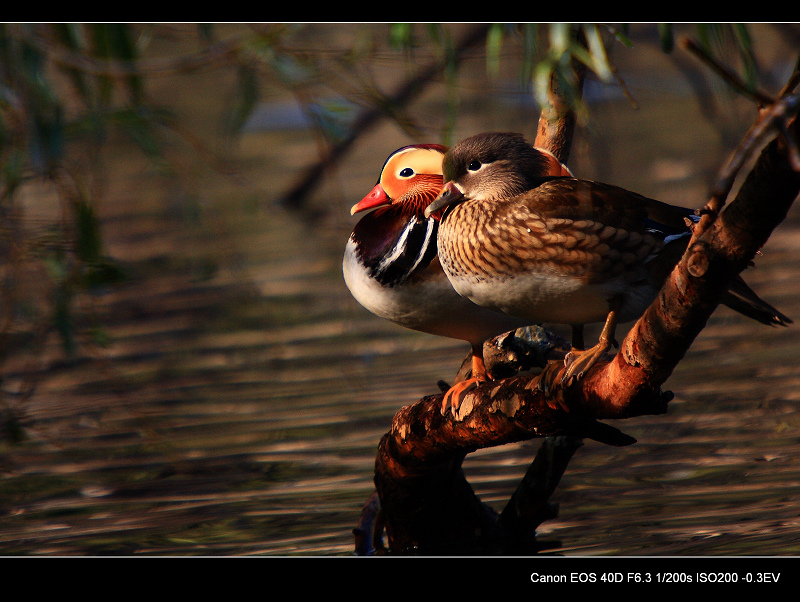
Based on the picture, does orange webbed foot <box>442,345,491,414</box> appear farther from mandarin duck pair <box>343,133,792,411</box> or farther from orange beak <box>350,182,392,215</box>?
orange beak <box>350,182,392,215</box>

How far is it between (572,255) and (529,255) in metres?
0.11

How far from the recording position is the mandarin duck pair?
7.84 ft

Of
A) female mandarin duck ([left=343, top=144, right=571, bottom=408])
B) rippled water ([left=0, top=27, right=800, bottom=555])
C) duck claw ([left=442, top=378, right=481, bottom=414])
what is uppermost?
female mandarin duck ([left=343, top=144, right=571, bottom=408])

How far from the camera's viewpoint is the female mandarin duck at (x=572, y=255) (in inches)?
A: 93.7

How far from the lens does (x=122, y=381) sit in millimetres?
5480

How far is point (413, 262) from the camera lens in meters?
2.88

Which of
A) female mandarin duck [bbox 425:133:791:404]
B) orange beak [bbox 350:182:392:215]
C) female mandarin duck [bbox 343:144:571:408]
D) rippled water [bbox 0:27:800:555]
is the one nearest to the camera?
female mandarin duck [bbox 425:133:791:404]

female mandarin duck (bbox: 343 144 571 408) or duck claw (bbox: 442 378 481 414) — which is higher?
female mandarin duck (bbox: 343 144 571 408)

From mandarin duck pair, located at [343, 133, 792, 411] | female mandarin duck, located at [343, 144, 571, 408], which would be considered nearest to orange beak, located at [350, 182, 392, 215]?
female mandarin duck, located at [343, 144, 571, 408]

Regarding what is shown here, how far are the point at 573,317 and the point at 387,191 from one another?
2.94 ft

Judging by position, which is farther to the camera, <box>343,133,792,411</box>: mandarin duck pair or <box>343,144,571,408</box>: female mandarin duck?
<box>343,144,571,408</box>: female mandarin duck

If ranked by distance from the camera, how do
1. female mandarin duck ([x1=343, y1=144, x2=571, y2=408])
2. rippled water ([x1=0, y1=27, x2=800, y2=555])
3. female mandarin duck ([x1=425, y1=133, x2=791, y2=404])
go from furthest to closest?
rippled water ([x1=0, y1=27, x2=800, y2=555]) < female mandarin duck ([x1=343, y1=144, x2=571, y2=408]) < female mandarin duck ([x1=425, y1=133, x2=791, y2=404])

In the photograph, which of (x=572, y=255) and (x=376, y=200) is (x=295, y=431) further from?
(x=572, y=255)

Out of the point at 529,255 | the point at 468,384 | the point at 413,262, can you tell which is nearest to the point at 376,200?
the point at 413,262
